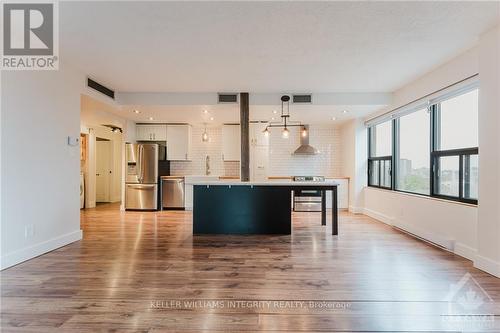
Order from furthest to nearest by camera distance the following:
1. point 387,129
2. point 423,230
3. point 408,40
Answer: point 387,129 → point 423,230 → point 408,40

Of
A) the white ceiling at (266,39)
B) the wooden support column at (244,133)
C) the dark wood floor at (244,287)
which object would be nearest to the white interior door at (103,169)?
the white ceiling at (266,39)

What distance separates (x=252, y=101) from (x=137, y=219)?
3.57m

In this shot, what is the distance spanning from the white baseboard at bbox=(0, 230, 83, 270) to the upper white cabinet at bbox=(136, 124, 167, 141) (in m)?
3.70

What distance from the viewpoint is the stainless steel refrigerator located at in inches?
272

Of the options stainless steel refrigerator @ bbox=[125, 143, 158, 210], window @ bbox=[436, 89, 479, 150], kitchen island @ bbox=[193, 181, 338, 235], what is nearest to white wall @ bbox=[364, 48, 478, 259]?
window @ bbox=[436, 89, 479, 150]

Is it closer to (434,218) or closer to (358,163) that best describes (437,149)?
(434,218)

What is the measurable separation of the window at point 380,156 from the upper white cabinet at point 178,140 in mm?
4805

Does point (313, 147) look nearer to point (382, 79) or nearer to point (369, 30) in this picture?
point (382, 79)

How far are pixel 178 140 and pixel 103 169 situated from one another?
3.07 meters

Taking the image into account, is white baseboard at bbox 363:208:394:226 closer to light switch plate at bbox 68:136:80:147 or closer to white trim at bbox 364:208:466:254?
white trim at bbox 364:208:466:254

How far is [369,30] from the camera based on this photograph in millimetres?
2775

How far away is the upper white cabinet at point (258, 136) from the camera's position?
705 cm

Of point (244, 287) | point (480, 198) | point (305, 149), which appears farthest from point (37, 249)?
point (305, 149)

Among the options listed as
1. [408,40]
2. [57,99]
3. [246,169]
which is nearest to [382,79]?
[408,40]
